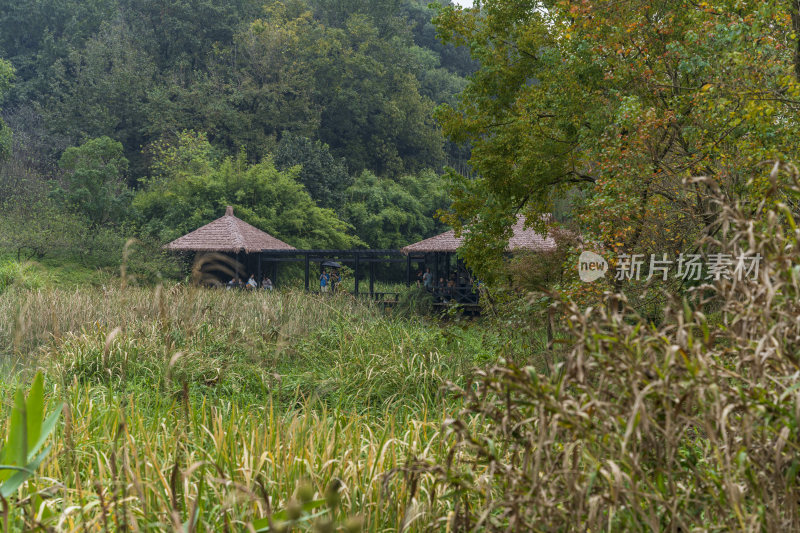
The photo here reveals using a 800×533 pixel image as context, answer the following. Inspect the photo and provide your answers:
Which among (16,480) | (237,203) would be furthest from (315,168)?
(16,480)

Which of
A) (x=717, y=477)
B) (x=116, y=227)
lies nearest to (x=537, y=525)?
(x=717, y=477)

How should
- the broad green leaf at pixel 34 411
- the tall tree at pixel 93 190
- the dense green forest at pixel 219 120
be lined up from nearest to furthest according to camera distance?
the broad green leaf at pixel 34 411, the tall tree at pixel 93 190, the dense green forest at pixel 219 120

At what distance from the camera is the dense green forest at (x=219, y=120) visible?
2425 centimetres

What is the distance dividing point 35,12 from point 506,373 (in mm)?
40974

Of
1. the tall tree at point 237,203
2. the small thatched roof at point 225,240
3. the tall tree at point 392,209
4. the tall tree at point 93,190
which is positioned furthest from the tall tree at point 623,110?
the tall tree at point 392,209

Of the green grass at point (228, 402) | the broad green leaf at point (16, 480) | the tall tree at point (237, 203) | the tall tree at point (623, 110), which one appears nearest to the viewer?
the broad green leaf at point (16, 480)

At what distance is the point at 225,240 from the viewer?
62.4ft

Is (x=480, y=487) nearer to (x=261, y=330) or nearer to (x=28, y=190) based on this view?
(x=261, y=330)

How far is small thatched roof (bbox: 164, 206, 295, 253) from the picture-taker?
18766 millimetres

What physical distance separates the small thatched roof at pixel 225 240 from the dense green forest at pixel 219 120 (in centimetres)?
328

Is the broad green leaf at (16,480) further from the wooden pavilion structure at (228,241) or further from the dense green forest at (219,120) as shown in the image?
the dense green forest at (219,120)

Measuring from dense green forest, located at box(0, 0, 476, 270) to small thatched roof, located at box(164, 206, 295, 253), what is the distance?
3.28 metres

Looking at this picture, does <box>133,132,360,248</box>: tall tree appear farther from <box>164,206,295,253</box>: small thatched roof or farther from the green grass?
the green grass

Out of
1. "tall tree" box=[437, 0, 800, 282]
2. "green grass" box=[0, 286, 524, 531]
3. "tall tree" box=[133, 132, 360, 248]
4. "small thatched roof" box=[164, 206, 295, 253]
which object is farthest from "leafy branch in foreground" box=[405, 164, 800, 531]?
"tall tree" box=[133, 132, 360, 248]
